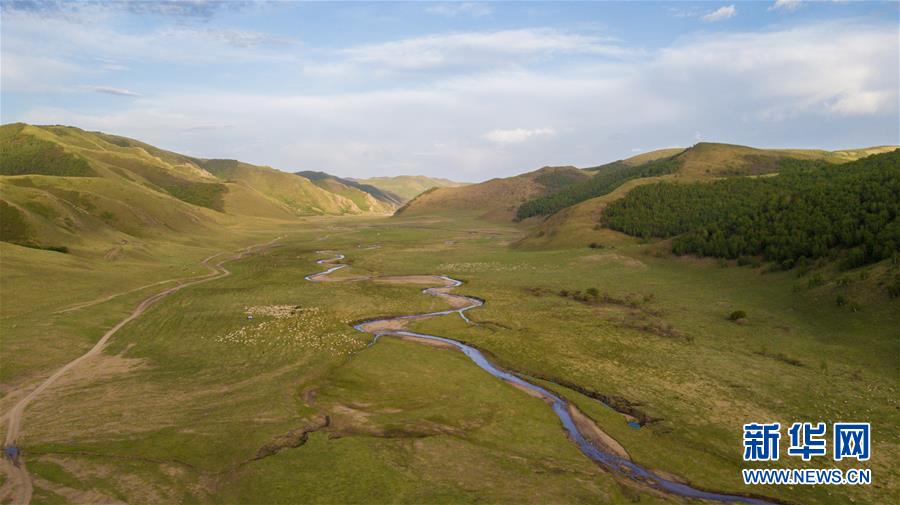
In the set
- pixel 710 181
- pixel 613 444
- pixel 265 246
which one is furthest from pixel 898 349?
pixel 265 246

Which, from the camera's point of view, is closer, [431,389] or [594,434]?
[594,434]

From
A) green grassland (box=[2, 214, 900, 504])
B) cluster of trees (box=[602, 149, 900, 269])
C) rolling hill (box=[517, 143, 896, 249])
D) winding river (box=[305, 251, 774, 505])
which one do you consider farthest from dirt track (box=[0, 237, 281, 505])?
rolling hill (box=[517, 143, 896, 249])

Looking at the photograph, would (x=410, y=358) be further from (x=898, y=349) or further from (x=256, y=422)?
(x=898, y=349)

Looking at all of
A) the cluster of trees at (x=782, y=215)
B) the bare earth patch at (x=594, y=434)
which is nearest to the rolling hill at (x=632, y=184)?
the cluster of trees at (x=782, y=215)

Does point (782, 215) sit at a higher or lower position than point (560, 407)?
higher

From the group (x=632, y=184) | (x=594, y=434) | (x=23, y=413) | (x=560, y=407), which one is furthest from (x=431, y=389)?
(x=632, y=184)

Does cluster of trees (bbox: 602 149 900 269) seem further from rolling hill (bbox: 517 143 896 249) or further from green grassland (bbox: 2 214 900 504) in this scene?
green grassland (bbox: 2 214 900 504)

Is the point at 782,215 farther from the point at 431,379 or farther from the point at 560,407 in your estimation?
the point at 431,379

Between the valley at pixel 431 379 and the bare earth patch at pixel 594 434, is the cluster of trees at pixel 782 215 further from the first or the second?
the bare earth patch at pixel 594 434
